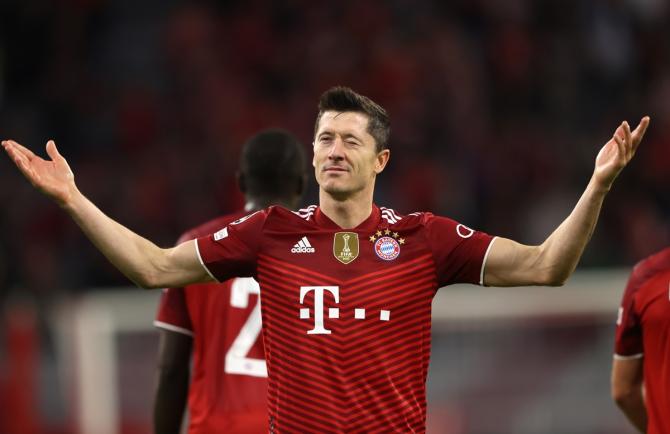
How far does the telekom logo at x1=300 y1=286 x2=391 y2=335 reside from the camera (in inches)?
196

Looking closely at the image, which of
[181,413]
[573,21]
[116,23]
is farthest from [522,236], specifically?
[181,413]

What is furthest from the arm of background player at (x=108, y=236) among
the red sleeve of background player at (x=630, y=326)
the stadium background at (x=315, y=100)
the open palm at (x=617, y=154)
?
the stadium background at (x=315, y=100)

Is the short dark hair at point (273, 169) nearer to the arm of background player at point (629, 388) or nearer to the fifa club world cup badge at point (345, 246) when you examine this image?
the fifa club world cup badge at point (345, 246)

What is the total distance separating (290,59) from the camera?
14.6 meters

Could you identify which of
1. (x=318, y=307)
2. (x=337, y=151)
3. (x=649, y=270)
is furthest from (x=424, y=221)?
(x=649, y=270)

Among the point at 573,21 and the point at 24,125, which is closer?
the point at 24,125

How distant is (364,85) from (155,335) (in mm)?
4021

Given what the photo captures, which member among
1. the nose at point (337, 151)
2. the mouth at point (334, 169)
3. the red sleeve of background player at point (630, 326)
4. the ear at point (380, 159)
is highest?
the ear at point (380, 159)

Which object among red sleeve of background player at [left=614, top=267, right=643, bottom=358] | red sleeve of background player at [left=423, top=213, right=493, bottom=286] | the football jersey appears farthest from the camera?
red sleeve of background player at [left=614, top=267, right=643, bottom=358]

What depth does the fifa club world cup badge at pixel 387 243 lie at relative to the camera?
5.10 metres

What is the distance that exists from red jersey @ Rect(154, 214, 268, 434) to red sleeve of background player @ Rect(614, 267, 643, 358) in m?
1.61

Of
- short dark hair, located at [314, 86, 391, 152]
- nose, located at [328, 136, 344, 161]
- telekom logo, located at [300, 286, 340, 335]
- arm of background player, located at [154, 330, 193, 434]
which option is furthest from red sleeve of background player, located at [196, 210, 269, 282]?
arm of background player, located at [154, 330, 193, 434]

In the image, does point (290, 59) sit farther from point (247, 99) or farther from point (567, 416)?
point (567, 416)

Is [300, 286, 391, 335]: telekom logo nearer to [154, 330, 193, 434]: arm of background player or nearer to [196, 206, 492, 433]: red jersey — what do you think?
[196, 206, 492, 433]: red jersey
